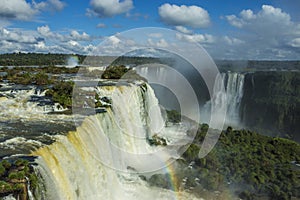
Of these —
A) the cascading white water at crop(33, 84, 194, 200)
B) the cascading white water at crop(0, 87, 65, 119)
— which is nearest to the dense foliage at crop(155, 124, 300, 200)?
the cascading white water at crop(33, 84, 194, 200)

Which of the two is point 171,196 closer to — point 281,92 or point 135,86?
point 135,86

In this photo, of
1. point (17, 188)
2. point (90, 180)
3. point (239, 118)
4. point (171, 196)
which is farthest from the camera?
point (239, 118)

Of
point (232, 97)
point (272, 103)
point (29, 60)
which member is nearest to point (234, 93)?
point (232, 97)

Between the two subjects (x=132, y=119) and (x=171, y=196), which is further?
(x=132, y=119)

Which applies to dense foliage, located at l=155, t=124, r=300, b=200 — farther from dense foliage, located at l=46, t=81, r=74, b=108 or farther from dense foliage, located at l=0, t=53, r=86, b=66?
dense foliage, located at l=0, t=53, r=86, b=66

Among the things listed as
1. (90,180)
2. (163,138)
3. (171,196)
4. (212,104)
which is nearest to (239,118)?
(212,104)

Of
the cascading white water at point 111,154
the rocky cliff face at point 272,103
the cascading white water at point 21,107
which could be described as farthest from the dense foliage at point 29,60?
the cascading white water at point 21,107
